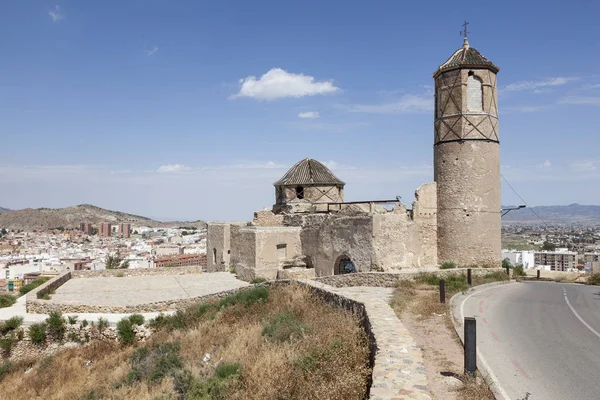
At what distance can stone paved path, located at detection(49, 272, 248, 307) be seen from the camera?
17.7 meters

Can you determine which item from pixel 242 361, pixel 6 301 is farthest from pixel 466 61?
pixel 6 301

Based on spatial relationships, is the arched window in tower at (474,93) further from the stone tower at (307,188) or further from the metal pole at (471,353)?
the metal pole at (471,353)

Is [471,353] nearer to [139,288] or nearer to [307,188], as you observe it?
[139,288]

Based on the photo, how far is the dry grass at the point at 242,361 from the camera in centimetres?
625

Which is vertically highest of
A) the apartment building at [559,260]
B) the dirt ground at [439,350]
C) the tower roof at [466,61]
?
the tower roof at [466,61]

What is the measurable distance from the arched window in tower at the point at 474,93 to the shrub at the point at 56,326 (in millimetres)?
17618

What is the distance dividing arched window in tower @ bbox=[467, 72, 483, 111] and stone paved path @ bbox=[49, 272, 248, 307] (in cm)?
1267

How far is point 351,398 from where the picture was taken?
16.9ft

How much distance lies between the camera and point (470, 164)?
1900 cm

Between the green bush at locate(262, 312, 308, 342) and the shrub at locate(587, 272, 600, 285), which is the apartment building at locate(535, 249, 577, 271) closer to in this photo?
the shrub at locate(587, 272, 600, 285)

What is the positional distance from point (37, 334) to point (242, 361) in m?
9.26

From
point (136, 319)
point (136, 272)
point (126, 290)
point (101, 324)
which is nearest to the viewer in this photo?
point (101, 324)

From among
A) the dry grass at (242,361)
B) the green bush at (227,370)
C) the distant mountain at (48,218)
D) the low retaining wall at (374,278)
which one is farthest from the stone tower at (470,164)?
the distant mountain at (48,218)

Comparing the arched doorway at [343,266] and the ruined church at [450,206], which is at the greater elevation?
the ruined church at [450,206]
